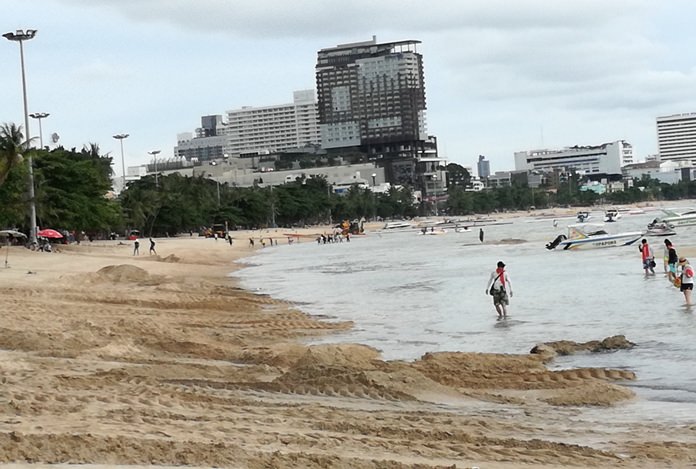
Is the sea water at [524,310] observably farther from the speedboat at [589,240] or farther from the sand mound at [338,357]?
the speedboat at [589,240]

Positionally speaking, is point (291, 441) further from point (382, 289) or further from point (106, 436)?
point (382, 289)

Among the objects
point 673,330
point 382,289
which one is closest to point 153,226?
point 382,289

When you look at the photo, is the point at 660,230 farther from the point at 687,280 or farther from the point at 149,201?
the point at 687,280

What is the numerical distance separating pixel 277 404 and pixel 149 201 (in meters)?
86.1

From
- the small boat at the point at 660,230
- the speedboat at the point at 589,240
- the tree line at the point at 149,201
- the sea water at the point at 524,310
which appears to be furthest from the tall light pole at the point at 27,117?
the small boat at the point at 660,230

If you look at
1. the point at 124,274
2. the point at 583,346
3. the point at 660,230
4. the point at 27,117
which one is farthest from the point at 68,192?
the point at 583,346

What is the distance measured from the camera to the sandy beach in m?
7.71

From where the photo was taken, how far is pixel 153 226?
329 feet

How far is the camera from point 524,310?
25.2m

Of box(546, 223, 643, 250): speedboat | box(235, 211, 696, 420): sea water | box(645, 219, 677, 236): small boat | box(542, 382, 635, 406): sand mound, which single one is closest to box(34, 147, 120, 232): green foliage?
box(235, 211, 696, 420): sea water

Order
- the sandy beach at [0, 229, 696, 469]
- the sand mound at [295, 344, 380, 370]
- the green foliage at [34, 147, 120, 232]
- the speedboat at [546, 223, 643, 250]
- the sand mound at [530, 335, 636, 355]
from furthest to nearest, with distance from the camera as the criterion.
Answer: the green foliage at [34, 147, 120, 232] < the speedboat at [546, 223, 643, 250] < the sand mound at [530, 335, 636, 355] < the sand mound at [295, 344, 380, 370] < the sandy beach at [0, 229, 696, 469]

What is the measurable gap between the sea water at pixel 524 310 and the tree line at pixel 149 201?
11965 mm

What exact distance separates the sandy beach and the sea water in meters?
0.97

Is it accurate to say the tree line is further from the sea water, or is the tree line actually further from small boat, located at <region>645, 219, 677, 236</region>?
small boat, located at <region>645, 219, 677, 236</region>
